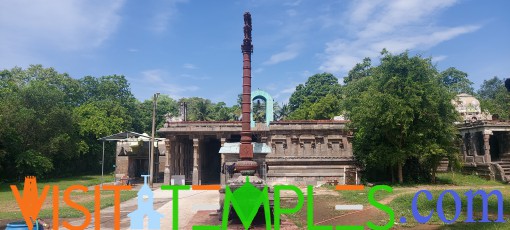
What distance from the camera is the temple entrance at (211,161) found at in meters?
35.3

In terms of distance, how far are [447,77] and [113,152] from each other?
57895 mm

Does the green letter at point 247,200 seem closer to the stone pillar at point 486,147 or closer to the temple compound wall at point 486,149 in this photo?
the temple compound wall at point 486,149

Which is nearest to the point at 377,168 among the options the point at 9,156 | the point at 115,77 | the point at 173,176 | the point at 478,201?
the point at 478,201

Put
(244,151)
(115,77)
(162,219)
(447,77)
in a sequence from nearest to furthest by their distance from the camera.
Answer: (162,219)
(244,151)
(115,77)
(447,77)

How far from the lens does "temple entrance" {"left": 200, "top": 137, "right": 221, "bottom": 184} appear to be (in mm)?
35319

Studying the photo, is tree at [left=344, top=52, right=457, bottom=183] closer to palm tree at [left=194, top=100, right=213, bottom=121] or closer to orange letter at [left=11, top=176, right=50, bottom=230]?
orange letter at [left=11, top=176, right=50, bottom=230]

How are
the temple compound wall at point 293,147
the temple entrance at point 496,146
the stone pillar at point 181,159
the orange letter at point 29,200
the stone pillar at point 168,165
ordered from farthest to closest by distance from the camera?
the temple entrance at point 496,146 < the stone pillar at point 181,159 < the stone pillar at point 168,165 < the temple compound wall at point 293,147 < the orange letter at point 29,200

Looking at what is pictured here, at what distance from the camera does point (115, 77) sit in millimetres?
57500

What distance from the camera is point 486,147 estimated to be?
28.8 metres

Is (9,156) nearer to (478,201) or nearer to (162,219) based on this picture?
(162,219)

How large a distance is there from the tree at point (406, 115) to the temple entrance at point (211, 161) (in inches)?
608

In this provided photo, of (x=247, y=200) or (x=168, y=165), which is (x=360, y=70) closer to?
(x=168, y=165)

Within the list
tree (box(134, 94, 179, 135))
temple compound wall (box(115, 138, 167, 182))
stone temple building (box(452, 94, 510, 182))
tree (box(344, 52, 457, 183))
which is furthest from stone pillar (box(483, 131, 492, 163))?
tree (box(134, 94, 179, 135))

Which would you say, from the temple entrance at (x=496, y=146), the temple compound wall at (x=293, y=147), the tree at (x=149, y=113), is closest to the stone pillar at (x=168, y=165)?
the temple compound wall at (x=293, y=147)
